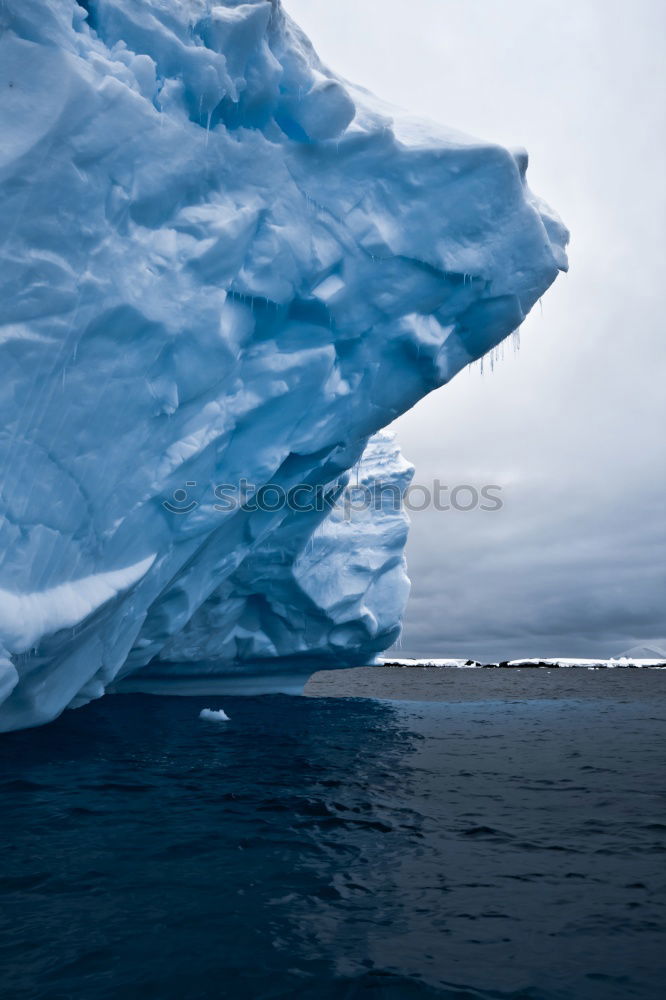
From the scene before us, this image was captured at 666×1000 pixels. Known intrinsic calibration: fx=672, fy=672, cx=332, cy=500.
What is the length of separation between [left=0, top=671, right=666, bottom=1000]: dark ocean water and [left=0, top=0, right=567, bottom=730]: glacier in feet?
6.52

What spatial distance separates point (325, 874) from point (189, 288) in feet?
20.9

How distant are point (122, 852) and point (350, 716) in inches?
429

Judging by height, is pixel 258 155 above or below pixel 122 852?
above

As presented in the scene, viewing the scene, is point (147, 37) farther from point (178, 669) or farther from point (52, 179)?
point (178, 669)

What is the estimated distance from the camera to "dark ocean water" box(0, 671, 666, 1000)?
11.1ft

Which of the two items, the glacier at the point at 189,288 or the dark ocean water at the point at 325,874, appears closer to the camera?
the dark ocean water at the point at 325,874

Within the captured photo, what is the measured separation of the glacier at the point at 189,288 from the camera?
21.5 ft

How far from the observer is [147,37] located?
736cm

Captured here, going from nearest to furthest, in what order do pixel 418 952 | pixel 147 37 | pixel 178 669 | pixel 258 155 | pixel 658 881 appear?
1. pixel 418 952
2. pixel 658 881
3. pixel 147 37
4. pixel 258 155
5. pixel 178 669

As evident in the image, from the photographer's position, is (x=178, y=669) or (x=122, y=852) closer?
(x=122, y=852)

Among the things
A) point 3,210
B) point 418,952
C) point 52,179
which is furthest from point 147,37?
point 418,952

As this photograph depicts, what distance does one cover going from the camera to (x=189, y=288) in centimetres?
805

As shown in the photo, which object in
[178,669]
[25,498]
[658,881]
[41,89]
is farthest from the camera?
[178,669]

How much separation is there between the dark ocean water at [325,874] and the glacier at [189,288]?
6.52ft
